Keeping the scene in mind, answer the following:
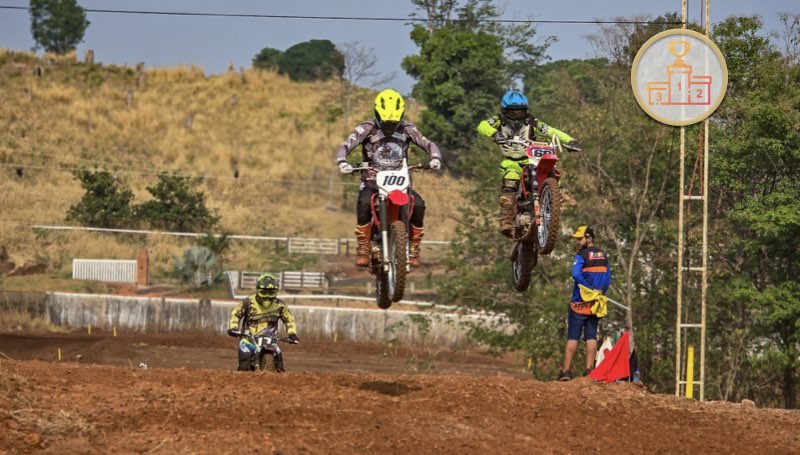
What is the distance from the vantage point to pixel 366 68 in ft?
187

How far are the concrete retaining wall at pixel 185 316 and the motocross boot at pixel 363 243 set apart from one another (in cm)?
2507

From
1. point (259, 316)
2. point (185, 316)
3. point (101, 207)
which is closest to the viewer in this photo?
point (259, 316)

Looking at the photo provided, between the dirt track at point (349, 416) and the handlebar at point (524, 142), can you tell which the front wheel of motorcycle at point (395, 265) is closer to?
the dirt track at point (349, 416)

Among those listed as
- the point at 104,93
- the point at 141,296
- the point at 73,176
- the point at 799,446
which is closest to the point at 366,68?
the point at 73,176

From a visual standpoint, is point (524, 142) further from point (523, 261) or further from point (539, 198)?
point (523, 261)

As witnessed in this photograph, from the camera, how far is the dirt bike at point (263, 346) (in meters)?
17.1

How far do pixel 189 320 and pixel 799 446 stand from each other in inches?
1128

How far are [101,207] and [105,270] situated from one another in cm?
698

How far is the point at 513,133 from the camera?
49.7 feet

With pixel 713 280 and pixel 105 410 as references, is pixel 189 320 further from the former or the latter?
pixel 105 410

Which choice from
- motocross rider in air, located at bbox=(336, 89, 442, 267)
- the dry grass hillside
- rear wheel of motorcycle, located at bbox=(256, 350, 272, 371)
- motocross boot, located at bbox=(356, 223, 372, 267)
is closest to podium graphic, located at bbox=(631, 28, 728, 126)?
motocross rider in air, located at bbox=(336, 89, 442, 267)

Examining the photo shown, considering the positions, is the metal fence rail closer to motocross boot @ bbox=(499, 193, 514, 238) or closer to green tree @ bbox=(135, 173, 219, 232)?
green tree @ bbox=(135, 173, 219, 232)

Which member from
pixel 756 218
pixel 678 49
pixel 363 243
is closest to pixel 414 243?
pixel 363 243

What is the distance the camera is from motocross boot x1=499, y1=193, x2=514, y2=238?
1547cm
